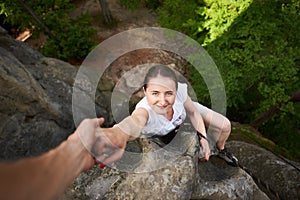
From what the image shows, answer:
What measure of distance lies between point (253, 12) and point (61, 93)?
5.90m

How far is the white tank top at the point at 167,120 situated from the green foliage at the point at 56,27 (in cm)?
1157

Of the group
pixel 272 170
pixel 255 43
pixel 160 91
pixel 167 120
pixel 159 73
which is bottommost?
pixel 272 170

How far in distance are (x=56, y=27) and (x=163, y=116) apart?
12.6m

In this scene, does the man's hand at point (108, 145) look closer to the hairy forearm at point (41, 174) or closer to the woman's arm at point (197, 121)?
the hairy forearm at point (41, 174)

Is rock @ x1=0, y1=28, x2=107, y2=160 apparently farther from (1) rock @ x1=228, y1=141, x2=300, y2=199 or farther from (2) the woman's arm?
(1) rock @ x1=228, y1=141, x2=300, y2=199

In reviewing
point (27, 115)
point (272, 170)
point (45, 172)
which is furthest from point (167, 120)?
point (272, 170)

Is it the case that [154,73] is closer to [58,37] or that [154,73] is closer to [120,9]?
[58,37]

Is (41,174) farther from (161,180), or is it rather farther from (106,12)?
(106,12)

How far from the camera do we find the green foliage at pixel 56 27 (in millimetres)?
14319

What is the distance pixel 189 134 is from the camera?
459cm

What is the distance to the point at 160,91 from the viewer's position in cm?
336

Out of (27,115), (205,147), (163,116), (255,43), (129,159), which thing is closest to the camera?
(163,116)

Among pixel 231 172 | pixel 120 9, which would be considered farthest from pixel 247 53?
pixel 120 9

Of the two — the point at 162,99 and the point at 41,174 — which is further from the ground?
the point at 41,174
